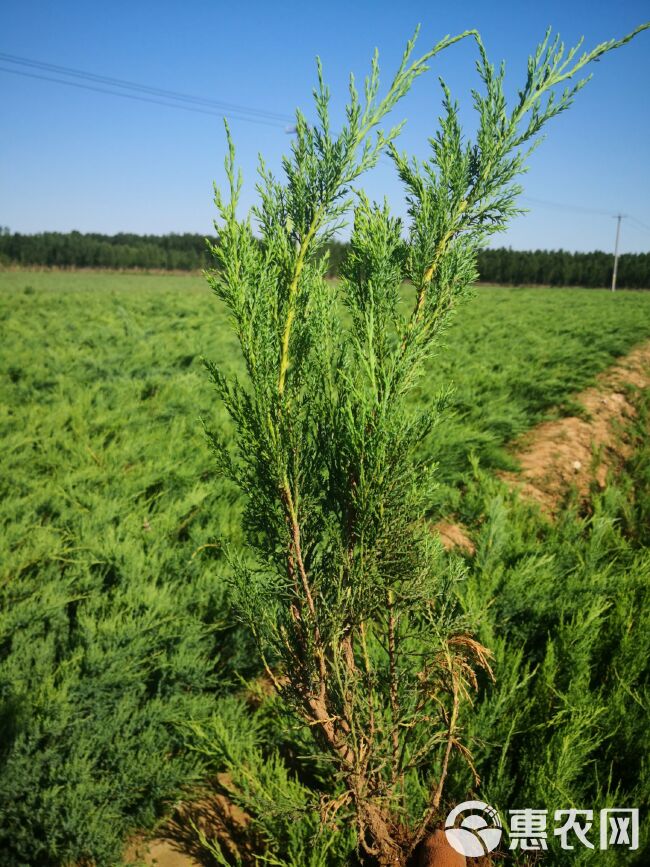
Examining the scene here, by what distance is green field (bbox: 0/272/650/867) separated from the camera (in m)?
2.23

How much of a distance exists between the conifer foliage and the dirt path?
2530 mm

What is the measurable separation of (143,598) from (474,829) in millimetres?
2111

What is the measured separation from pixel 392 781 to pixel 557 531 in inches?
117

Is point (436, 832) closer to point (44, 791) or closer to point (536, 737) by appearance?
point (536, 737)

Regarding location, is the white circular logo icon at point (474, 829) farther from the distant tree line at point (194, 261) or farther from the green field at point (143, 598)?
the distant tree line at point (194, 261)

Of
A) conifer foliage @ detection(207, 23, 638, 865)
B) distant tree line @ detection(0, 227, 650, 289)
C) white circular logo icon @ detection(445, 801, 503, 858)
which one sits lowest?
white circular logo icon @ detection(445, 801, 503, 858)

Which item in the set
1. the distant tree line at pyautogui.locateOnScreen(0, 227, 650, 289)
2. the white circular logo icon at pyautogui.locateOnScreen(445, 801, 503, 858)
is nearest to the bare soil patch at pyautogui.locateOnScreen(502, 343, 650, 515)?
the white circular logo icon at pyautogui.locateOnScreen(445, 801, 503, 858)

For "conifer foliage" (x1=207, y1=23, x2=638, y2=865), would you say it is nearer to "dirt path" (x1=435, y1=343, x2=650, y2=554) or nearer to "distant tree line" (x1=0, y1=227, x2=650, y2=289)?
"dirt path" (x1=435, y1=343, x2=650, y2=554)

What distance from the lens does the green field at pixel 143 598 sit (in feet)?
7.33

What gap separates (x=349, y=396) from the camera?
1391 mm

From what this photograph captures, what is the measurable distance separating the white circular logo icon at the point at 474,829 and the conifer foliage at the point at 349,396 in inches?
8.8

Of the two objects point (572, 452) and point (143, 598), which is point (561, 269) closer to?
point (572, 452)

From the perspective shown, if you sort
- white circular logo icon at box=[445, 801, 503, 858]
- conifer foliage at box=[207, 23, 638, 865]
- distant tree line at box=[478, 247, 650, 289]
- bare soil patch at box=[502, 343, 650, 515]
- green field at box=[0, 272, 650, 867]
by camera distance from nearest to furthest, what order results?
conifer foliage at box=[207, 23, 638, 865]
white circular logo icon at box=[445, 801, 503, 858]
green field at box=[0, 272, 650, 867]
bare soil patch at box=[502, 343, 650, 515]
distant tree line at box=[478, 247, 650, 289]

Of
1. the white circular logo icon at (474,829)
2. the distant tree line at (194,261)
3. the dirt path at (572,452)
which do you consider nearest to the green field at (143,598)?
the white circular logo icon at (474,829)
